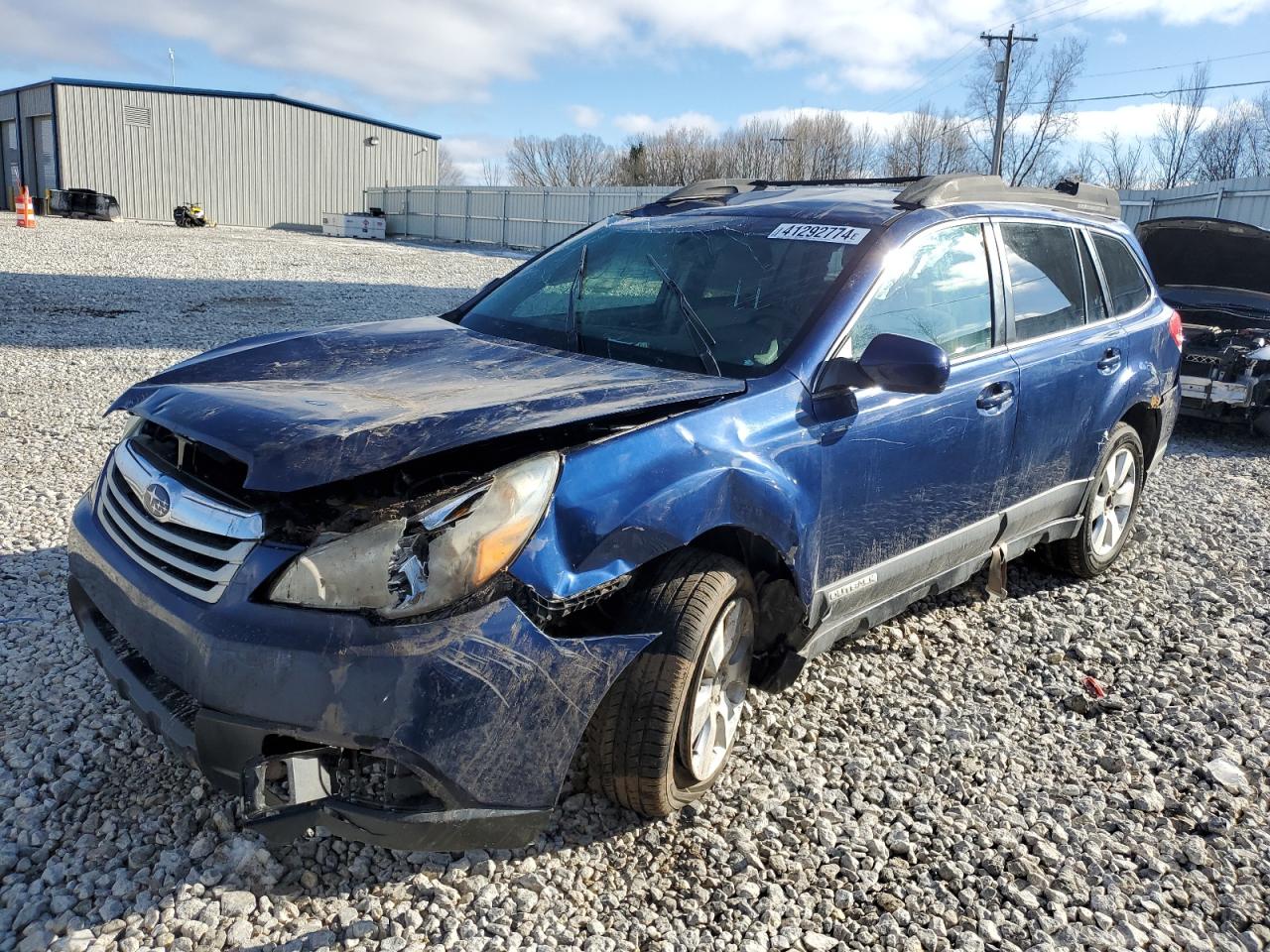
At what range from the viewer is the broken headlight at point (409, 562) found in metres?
2.14

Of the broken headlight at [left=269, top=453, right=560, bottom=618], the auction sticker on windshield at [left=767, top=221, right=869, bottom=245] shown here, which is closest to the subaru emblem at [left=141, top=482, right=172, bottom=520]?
the broken headlight at [left=269, top=453, right=560, bottom=618]

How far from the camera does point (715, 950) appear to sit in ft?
7.81

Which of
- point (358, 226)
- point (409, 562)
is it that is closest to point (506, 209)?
point (358, 226)

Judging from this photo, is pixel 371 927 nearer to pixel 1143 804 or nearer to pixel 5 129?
pixel 1143 804

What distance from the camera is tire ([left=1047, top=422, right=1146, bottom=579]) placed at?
15.4ft

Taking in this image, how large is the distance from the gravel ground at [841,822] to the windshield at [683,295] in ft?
4.38

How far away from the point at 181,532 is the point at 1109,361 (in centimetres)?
394

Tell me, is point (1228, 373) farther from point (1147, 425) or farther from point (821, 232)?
point (821, 232)

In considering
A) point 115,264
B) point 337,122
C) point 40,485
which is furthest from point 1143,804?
point 337,122

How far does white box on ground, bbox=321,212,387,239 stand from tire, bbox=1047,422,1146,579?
36290 mm

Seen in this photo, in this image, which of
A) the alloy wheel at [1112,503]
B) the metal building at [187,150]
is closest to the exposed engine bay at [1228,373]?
the alloy wheel at [1112,503]

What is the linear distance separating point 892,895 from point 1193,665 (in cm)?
223

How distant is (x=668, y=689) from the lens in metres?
2.54

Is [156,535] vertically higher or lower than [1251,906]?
higher
